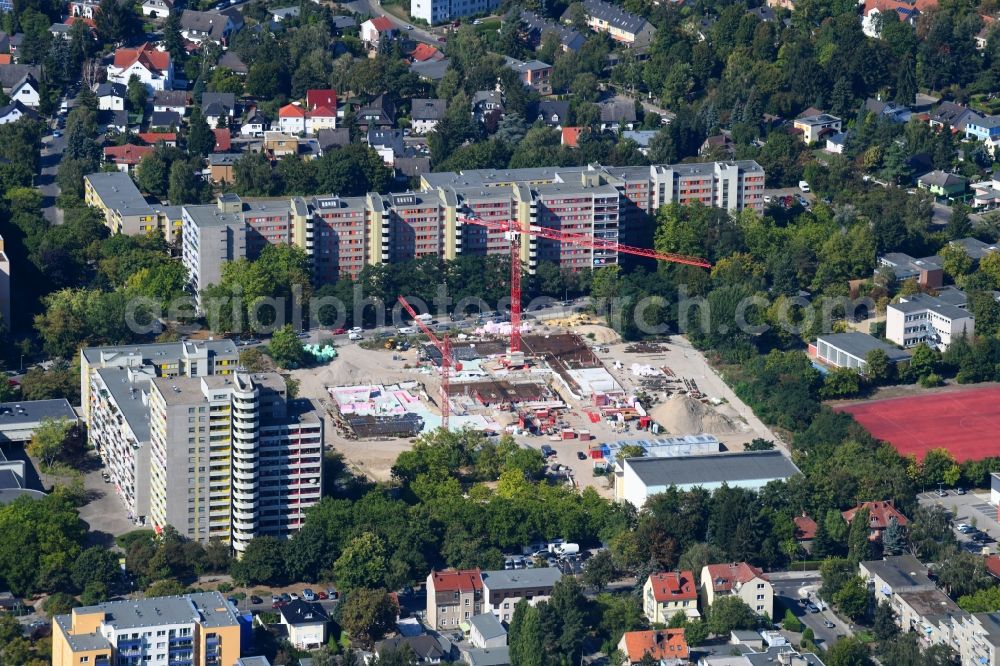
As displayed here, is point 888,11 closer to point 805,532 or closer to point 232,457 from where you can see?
point 805,532

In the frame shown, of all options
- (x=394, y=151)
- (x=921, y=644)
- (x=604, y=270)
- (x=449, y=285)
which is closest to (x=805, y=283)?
(x=604, y=270)

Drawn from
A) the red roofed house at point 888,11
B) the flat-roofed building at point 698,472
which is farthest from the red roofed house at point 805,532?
the red roofed house at point 888,11

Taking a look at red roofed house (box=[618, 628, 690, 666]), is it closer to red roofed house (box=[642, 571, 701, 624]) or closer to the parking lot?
red roofed house (box=[642, 571, 701, 624])

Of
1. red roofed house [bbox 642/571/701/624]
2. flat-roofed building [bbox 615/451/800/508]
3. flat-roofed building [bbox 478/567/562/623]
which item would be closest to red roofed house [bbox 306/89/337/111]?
flat-roofed building [bbox 615/451/800/508]

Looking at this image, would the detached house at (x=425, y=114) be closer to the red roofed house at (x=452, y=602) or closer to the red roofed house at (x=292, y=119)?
the red roofed house at (x=292, y=119)

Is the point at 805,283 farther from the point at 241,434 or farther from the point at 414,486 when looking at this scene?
the point at 241,434

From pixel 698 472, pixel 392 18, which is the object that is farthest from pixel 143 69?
pixel 698 472
